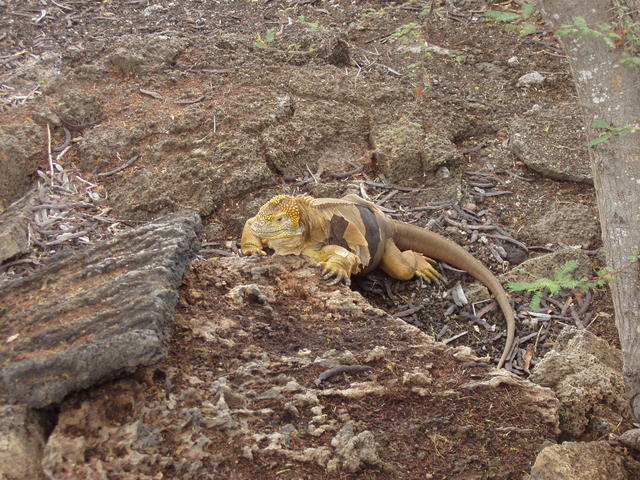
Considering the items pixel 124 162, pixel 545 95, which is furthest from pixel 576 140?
pixel 124 162

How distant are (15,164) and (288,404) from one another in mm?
4414

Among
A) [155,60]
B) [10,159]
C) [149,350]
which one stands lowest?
[10,159]

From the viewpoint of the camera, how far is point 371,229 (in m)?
5.36

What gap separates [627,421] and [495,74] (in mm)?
5272

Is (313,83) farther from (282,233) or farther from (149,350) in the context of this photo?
(149,350)

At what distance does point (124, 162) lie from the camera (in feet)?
20.9

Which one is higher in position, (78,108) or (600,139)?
(600,139)

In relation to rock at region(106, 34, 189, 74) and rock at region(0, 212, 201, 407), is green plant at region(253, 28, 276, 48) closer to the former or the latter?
rock at region(106, 34, 189, 74)

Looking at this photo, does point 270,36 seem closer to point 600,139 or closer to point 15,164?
point 15,164

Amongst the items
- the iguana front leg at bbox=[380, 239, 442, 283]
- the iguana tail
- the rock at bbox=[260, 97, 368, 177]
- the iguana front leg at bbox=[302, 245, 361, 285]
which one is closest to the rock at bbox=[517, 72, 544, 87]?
the rock at bbox=[260, 97, 368, 177]

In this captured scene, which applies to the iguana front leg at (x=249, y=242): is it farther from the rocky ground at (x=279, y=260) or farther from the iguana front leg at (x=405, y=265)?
the iguana front leg at (x=405, y=265)

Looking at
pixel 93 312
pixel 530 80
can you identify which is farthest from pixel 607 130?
pixel 530 80

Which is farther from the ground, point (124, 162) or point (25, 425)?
point (25, 425)

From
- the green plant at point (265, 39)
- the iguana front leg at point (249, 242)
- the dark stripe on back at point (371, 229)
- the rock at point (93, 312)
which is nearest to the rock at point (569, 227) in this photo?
the dark stripe on back at point (371, 229)
